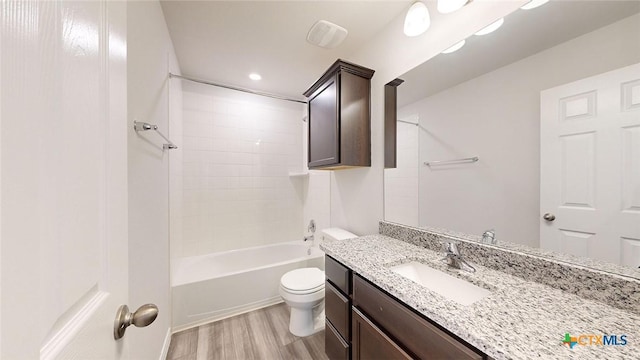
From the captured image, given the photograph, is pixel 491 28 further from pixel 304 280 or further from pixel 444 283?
pixel 304 280

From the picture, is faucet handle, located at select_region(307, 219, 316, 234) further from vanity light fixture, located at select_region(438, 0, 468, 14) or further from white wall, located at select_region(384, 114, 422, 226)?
vanity light fixture, located at select_region(438, 0, 468, 14)

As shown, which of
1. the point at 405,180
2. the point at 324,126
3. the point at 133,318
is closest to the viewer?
the point at 133,318

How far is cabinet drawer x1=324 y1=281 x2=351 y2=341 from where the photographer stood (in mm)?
1195

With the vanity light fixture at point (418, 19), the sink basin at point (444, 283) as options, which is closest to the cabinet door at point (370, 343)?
the sink basin at point (444, 283)

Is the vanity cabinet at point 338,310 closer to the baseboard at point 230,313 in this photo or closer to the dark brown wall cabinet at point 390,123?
the dark brown wall cabinet at point 390,123

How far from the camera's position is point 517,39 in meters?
1.01

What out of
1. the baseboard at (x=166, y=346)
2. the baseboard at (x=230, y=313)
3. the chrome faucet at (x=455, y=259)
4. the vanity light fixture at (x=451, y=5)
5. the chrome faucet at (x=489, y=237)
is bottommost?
the baseboard at (x=230, y=313)

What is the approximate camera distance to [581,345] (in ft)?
1.89

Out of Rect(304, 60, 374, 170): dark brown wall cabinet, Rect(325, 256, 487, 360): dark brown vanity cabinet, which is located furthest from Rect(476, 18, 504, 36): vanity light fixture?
Rect(325, 256, 487, 360): dark brown vanity cabinet

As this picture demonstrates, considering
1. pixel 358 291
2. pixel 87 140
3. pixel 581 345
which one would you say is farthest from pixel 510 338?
pixel 87 140

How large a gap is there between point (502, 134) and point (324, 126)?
1.17m

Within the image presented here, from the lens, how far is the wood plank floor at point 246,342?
1.58m

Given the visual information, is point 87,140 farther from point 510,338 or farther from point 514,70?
point 514,70

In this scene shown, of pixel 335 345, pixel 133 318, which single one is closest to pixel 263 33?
pixel 133 318
